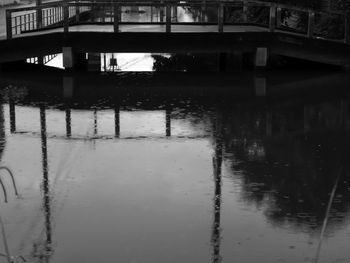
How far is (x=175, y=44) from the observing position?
20641 millimetres

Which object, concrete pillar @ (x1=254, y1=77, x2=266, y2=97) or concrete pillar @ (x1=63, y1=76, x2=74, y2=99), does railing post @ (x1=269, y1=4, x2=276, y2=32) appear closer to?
concrete pillar @ (x1=254, y1=77, x2=266, y2=97)

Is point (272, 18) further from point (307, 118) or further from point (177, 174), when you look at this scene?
point (177, 174)

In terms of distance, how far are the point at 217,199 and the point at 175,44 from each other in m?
12.6

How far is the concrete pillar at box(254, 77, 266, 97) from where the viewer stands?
1715 cm

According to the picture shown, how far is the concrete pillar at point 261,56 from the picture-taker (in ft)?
68.7

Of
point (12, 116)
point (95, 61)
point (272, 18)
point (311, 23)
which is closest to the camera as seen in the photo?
point (12, 116)

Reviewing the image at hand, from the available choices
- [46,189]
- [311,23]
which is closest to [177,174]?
[46,189]

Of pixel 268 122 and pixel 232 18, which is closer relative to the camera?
pixel 268 122

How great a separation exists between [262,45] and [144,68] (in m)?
4.67

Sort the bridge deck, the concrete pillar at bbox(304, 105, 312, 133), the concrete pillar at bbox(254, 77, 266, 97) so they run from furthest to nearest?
1. the bridge deck
2. the concrete pillar at bbox(254, 77, 266, 97)
3. the concrete pillar at bbox(304, 105, 312, 133)

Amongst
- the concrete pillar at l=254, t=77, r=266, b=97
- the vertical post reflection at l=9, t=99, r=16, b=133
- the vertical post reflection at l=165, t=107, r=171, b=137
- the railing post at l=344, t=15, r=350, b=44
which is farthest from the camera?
the railing post at l=344, t=15, r=350, b=44

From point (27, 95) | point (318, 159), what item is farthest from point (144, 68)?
point (318, 159)

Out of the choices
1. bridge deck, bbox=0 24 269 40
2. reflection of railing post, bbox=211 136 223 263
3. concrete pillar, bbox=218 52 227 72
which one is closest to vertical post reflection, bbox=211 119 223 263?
reflection of railing post, bbox=211 136 223 263

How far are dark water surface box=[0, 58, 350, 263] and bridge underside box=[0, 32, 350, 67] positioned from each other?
9.71 feet
